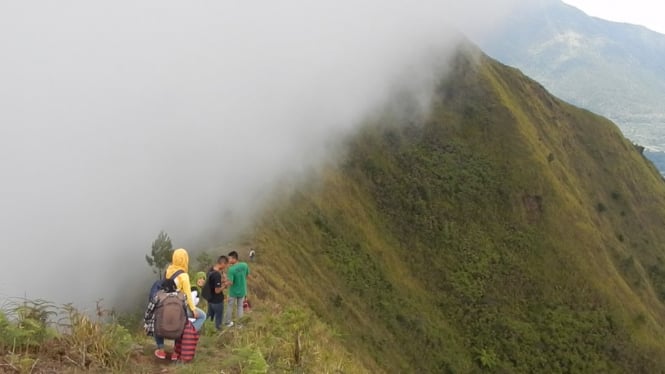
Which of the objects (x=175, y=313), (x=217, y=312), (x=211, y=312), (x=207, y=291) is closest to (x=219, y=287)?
(x=207, y=291)

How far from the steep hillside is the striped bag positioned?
90.7ft

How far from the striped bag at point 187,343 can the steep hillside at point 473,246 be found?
90.7 ft

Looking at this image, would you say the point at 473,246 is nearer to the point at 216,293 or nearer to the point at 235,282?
the point at 235,282

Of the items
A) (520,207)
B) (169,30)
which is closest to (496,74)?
(520,207)

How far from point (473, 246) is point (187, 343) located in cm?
6860

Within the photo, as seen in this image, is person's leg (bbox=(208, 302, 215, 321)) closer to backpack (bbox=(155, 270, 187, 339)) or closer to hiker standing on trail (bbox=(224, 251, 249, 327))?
hiker standing on trail (bbox=(224, 251, 249, 327))

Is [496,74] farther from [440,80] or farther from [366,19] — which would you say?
[366,19]

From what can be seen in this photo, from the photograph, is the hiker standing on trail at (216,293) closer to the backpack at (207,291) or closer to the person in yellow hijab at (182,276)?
the backpack at (207,291)

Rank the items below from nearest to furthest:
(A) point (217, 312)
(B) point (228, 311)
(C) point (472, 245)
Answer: (A) point (217, 312) < (B) point (228, 311) < (C) point (472, 245)

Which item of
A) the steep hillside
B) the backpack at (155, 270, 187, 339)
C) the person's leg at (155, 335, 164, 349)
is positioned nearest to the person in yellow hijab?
the backpack at (155, 270, 187, 339)

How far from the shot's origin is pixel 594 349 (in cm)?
6706

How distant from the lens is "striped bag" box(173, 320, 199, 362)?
36.5ft

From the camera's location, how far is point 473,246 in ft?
248

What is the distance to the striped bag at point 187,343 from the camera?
1112 cm
